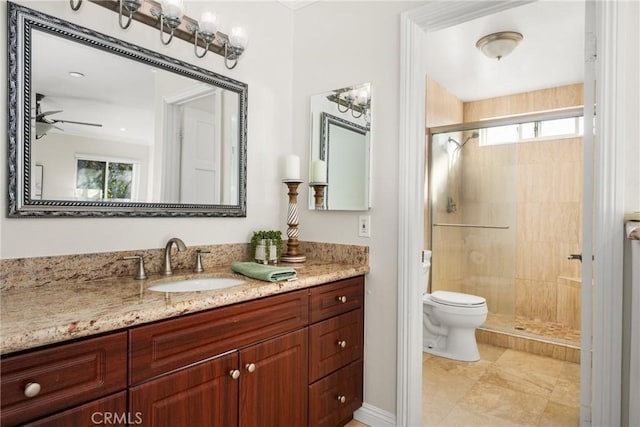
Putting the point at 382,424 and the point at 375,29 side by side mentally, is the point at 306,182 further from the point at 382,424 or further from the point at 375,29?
the point at 382,424

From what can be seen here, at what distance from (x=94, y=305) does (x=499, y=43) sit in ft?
9.61

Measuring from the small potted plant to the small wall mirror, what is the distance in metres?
0.33

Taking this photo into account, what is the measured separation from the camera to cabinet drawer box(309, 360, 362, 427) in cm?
169

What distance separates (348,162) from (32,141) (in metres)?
1.44

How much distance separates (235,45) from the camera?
191cm

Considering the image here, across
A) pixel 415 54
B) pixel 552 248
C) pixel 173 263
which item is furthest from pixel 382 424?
pixel 552 248

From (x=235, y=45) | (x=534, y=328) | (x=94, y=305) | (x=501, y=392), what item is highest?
(x=235, y=45)

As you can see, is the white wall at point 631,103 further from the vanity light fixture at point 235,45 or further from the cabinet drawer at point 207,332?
the vanity light fixture at point 235,45

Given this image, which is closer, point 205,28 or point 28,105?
point 28,105

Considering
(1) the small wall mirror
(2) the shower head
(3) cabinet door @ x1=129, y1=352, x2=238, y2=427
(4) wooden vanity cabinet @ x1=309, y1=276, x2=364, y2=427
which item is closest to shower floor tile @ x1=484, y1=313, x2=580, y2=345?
(2) the shower head

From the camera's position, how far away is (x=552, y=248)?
3578mm

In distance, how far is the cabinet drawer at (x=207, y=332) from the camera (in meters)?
1.06

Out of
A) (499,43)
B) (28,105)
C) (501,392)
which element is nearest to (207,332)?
(28,105)

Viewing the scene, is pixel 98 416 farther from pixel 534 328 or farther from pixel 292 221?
pixel 534 328
